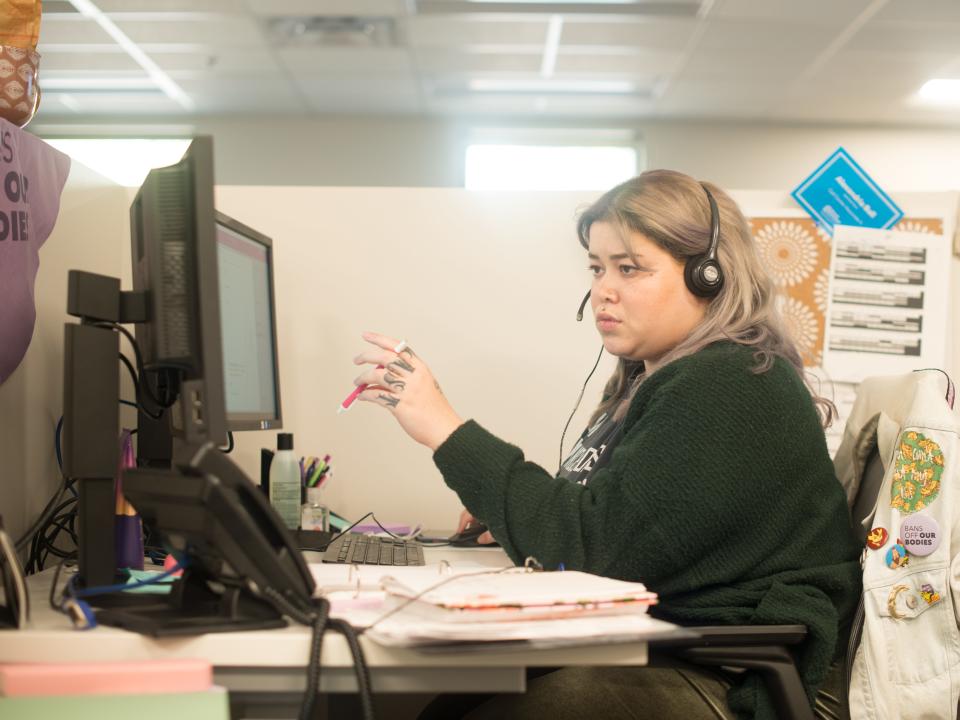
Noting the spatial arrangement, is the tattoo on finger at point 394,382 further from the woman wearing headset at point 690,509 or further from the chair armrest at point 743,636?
the chair armrest at point 743,636

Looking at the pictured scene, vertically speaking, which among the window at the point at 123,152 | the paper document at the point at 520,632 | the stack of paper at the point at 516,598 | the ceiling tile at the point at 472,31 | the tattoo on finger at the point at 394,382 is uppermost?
the ceiling tile at the point at 472,31

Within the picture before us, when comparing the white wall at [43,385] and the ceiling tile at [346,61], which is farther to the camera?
the ceiling tile at [346,61]

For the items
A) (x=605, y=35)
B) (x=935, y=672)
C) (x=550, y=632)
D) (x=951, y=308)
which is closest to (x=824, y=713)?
(x=935, y=672)

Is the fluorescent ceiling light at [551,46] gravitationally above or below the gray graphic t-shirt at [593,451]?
above

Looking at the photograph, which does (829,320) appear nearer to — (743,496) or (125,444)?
(743,496)

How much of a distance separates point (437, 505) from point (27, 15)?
1087mm

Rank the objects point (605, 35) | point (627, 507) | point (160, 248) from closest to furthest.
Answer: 1. point (160, 248)
2. point (627, 507)
3. point (605, 35)

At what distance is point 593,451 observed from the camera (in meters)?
1.42

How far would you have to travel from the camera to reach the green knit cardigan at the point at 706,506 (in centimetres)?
105

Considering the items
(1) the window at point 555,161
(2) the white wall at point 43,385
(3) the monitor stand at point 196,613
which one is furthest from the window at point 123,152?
(3) the monitor stand at point 196,613

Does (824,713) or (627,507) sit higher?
(627,507)

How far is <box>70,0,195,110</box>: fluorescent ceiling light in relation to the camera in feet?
13.1

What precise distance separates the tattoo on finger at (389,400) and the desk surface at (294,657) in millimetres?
426

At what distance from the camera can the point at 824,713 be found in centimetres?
115
